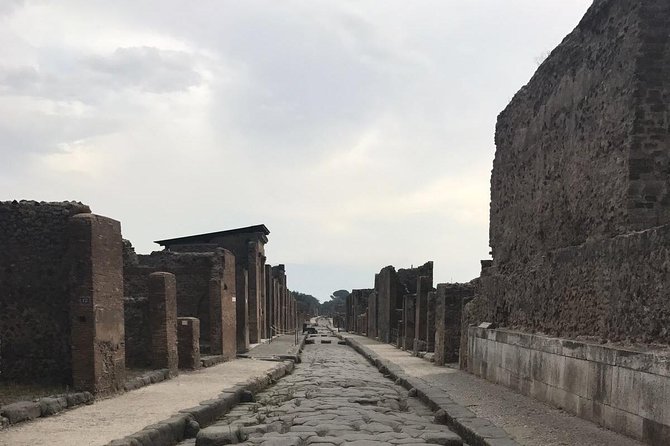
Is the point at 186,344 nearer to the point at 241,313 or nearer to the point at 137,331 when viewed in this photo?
the point at 137,331

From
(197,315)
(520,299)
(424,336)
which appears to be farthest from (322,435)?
(424,336)

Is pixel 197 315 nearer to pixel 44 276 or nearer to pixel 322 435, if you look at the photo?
pixel 44 276

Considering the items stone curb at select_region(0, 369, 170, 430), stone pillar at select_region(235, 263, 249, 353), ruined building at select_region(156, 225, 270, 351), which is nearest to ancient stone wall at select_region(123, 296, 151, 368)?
stone curb at select_region(0, 369, 170, 430)

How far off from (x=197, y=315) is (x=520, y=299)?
9173 mm

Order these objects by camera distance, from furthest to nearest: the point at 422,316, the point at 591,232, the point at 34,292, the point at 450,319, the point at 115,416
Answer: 1. the point at 422,316
2. the point at 450,319
3. the point at 34,292
4. the point at 591,232
5. the point at 115,416

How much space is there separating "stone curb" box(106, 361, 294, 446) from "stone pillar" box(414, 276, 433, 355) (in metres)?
9.60

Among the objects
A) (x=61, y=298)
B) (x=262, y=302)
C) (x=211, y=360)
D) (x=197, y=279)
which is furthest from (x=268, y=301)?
(x=61, y=298)

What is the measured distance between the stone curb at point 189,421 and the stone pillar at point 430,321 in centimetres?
853

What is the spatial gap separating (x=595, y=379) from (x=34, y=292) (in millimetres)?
7880

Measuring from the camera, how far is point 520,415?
712 cm

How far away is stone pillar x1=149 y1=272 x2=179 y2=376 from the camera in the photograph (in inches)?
451

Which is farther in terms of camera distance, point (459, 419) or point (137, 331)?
point (137, 331)

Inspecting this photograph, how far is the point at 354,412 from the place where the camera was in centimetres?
776

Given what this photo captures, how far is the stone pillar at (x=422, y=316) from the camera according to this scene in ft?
61.7
